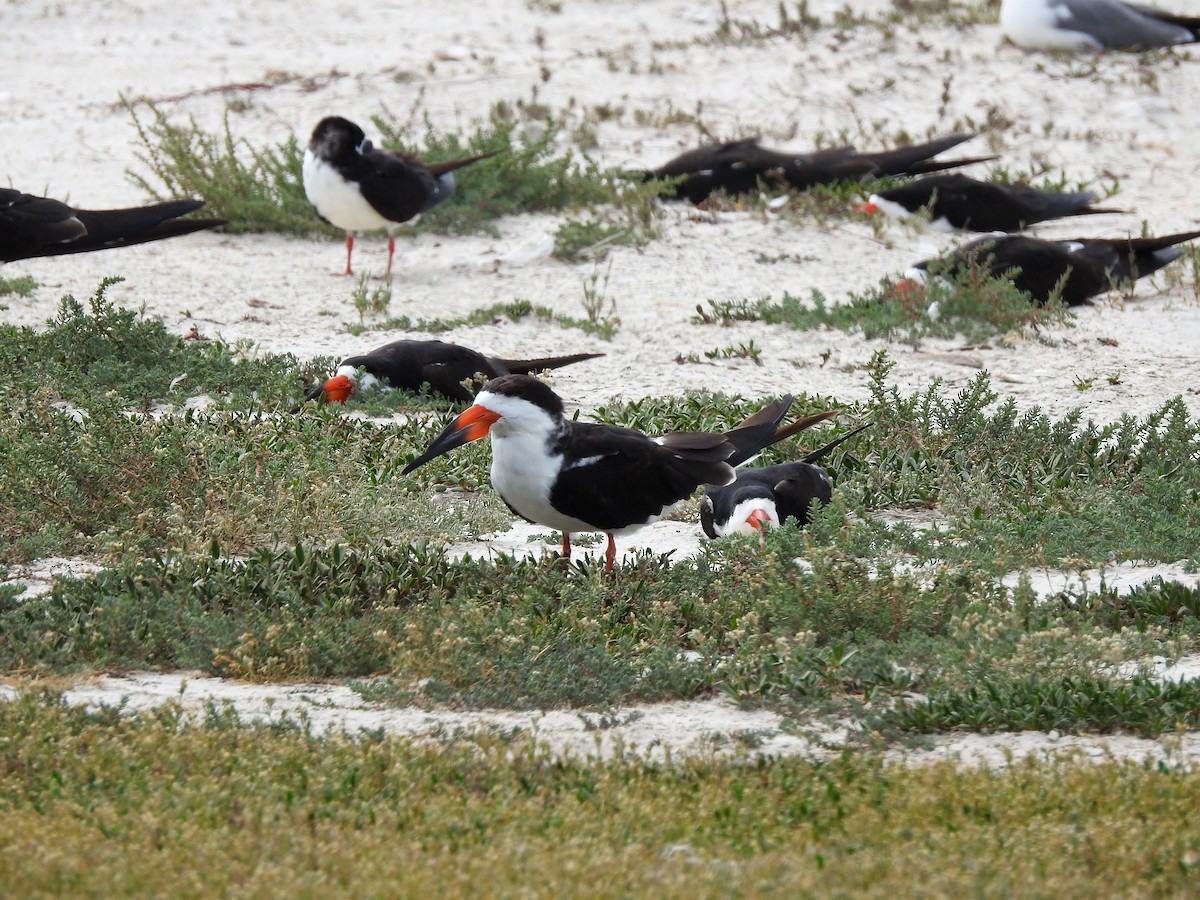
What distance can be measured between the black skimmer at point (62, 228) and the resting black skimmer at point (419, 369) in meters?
1.10

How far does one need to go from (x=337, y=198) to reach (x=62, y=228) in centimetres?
228

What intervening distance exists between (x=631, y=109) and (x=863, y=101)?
6.46 feet

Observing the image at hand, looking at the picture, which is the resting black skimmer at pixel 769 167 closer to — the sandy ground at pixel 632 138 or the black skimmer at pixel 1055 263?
the sandy ground at pixel 632 138

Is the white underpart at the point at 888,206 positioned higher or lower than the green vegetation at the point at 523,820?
higher

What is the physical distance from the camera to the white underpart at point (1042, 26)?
43.9 ft

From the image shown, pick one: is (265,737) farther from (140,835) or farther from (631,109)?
(631,109)

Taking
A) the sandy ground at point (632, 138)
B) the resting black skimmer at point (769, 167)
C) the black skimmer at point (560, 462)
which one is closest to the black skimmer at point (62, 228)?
the sandy ground at point (632, 138)

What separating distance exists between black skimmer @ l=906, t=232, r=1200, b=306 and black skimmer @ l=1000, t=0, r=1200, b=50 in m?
4.40

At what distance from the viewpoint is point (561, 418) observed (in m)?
5.40

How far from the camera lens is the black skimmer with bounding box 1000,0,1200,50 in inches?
528

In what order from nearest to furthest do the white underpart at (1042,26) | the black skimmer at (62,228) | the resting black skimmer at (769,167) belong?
the black skimmer at (62,228) → the resting black skimmer at (769,167) → the white underpart at (1042,26)

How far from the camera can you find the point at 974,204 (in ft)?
35.1

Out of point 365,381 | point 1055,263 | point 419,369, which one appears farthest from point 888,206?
point 365,381

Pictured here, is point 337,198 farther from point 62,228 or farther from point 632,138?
point 632,138
